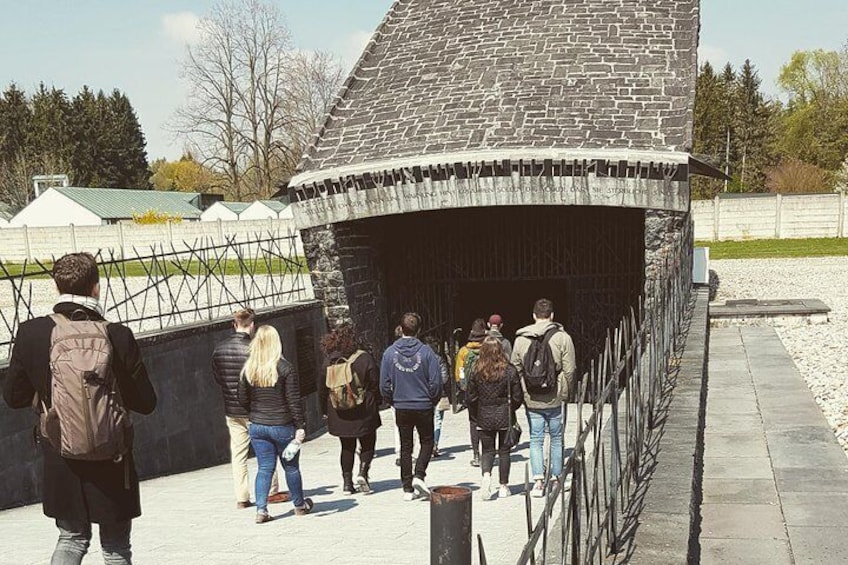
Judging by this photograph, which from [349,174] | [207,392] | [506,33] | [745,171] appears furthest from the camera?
[745,171]

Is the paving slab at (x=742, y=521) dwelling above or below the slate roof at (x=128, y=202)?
below

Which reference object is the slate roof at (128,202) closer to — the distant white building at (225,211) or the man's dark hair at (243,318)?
the distant white building at (225,211)

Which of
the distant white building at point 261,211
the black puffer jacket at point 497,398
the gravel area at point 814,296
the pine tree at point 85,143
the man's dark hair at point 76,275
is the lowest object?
the gravel area at point 814,296

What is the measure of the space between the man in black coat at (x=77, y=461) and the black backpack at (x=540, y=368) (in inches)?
155

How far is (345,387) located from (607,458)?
3.18m

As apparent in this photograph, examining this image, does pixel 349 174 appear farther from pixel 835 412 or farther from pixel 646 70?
pixel 835 412

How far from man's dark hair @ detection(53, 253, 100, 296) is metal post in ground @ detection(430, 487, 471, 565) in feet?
8.34

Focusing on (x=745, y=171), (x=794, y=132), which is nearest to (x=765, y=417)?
(x=745, y=171)

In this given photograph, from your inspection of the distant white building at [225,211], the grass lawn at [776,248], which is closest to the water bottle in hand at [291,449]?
the grass lawn at [776,248]

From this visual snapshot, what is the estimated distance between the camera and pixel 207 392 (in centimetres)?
1185

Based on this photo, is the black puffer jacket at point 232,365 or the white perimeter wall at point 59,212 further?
the white perimeter wall at point 59,212

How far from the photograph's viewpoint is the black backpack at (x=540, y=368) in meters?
7.36

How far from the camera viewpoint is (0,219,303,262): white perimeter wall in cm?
4162

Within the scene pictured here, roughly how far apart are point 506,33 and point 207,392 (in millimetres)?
8871
